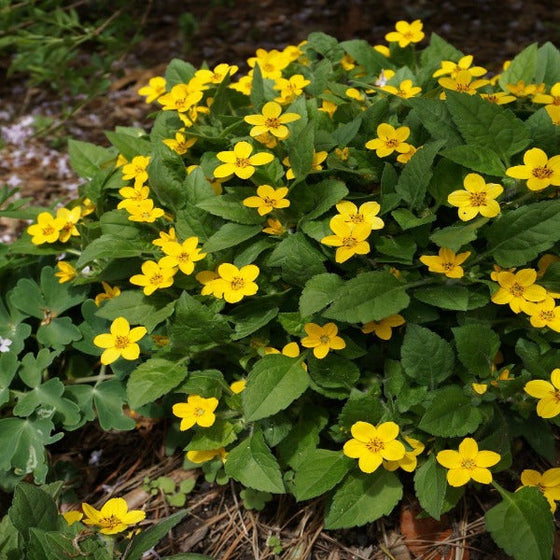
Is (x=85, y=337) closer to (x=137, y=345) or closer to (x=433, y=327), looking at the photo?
(x=137, y=345)

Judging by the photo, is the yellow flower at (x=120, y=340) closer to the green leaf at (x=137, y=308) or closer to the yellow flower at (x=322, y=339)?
the green leaf at (x=137, y=308)

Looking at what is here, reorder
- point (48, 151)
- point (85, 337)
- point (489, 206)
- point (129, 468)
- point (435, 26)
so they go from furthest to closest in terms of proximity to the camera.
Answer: point (435, 26) < point (48, 151) < point (129, 468) < point (85, 337) < point (489, 206)

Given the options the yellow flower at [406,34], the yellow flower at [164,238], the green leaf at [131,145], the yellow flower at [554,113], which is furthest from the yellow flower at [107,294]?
the yellow flower at [554,113]

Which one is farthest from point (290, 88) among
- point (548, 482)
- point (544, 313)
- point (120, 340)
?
point (548, 482)

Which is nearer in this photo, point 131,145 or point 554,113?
point 554,113

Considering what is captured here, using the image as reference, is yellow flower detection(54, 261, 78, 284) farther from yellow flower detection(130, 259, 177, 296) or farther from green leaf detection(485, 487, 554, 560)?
green leaf detection(485, 487, 554, 560)

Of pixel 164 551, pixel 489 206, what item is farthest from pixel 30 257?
pixel 489 206

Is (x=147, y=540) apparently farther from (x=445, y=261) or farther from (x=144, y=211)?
(x=445, y=261)
